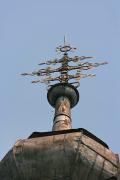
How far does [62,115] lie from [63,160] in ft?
14.0

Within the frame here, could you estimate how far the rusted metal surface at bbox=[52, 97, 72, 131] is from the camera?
2458cm

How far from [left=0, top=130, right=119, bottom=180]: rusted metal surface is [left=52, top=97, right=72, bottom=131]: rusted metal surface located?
8.38 ft

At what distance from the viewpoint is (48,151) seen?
70.1 feet

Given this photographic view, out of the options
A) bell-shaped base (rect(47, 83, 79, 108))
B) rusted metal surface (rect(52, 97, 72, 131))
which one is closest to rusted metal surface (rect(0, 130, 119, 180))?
rusted metal surface (rect(52, 97, 72, 131))

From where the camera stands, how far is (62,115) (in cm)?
2539

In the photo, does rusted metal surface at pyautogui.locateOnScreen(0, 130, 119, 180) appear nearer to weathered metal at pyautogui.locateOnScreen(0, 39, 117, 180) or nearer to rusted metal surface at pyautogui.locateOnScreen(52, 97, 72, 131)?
weathered metal at pyautogui.locateOnScreen(0, 39, 117, 180)

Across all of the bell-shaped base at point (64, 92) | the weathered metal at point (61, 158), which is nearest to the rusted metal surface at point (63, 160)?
the weathered metal at point (61, 158)

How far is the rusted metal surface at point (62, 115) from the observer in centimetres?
2458

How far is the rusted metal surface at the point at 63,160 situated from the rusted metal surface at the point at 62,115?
2.55m

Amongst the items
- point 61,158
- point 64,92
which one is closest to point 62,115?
point 64,92

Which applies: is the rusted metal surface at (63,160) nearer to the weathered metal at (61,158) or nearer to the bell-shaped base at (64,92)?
the weathered metal at (61,158)

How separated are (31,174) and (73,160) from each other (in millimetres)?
1246

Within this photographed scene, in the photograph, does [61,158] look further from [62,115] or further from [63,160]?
[62,115]

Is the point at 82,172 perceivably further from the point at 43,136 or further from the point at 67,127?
the point at 67,127
